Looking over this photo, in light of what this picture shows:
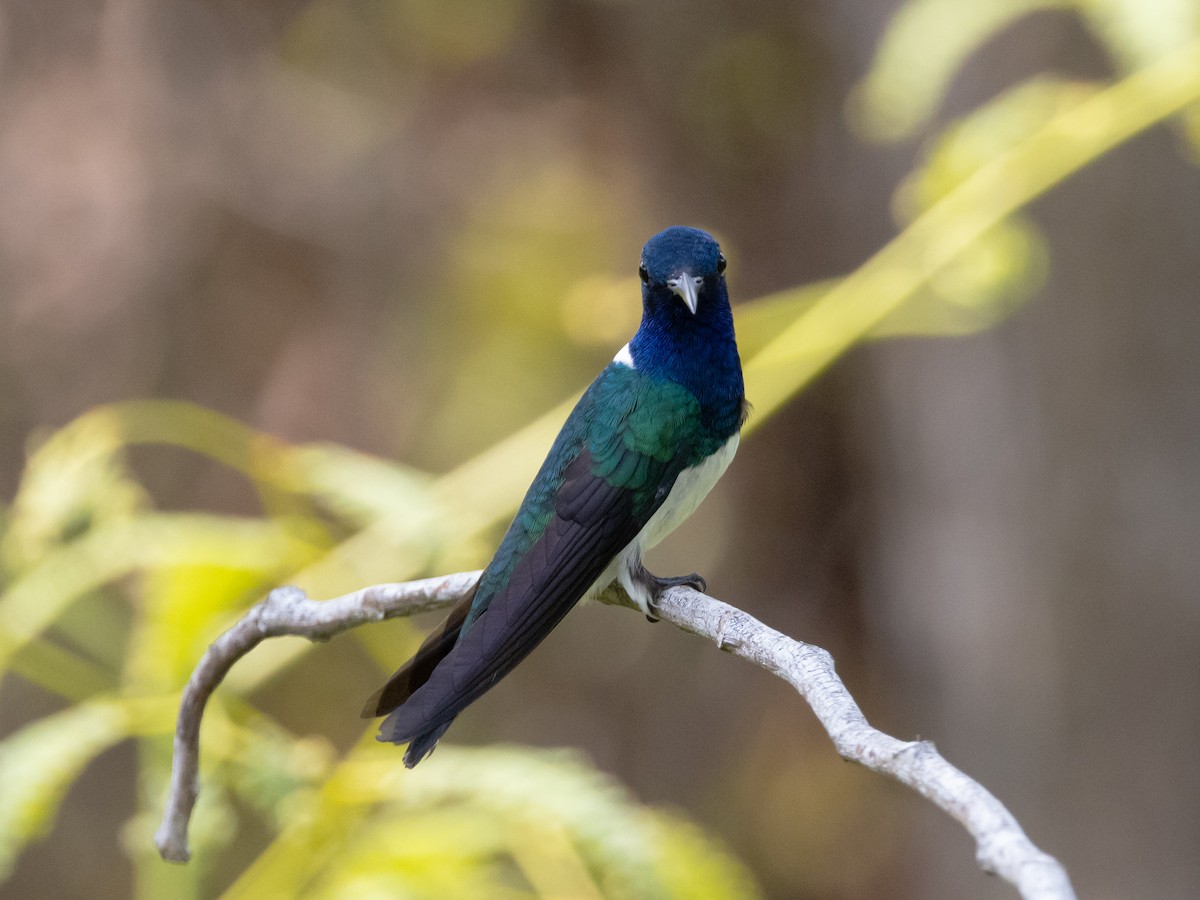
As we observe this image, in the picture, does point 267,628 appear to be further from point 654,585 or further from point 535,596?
point 654,585

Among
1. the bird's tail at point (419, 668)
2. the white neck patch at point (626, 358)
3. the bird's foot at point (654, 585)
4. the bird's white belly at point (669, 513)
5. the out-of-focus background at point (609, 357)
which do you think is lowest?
the bird's tail at point (419, 668)

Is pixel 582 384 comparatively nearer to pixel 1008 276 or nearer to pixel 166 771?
pixel 1008 276

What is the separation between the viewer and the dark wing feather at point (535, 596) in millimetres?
2615

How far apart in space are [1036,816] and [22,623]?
14.6 feet

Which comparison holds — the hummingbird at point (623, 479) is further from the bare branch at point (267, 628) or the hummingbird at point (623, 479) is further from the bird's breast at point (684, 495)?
the bare branch at point (267, 628)

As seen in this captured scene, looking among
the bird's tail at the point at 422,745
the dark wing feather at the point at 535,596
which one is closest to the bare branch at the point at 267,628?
the dark wing feather at the point at 535,596

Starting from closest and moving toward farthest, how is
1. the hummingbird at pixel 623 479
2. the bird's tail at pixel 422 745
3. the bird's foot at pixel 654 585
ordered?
the bird's tail at pixel 422 745 < the hummingbird at pixel 623 479 < the bird's foot at pixel 654 585

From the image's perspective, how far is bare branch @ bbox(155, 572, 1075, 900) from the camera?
4.91 feet

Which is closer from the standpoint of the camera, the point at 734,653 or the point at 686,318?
the point at 734,653

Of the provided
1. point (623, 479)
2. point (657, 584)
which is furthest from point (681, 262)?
point (657, 584)

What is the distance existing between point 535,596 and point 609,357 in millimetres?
5111

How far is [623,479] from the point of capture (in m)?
3.30

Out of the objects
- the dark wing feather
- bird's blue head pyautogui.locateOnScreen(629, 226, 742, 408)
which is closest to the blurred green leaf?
the dark wing feather

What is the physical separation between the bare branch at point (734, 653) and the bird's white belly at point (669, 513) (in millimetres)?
61
